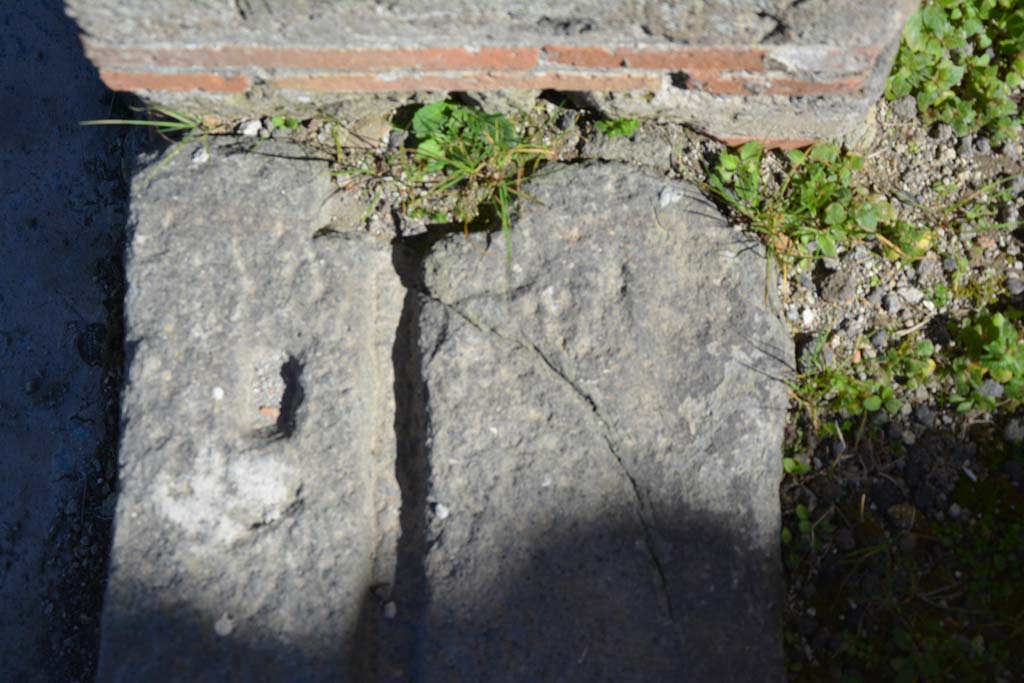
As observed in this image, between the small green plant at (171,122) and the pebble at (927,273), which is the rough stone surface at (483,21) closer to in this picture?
the small green plant at (171,122)

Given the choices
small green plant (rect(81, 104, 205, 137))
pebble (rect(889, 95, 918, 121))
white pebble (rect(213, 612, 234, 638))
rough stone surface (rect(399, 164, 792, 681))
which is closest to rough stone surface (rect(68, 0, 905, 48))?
small green plant (rect(81, 104, 205, 137))

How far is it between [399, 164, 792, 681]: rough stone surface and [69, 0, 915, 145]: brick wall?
0.82 ft

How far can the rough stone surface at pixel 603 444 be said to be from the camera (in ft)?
6.00

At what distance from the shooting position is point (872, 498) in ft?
6.62

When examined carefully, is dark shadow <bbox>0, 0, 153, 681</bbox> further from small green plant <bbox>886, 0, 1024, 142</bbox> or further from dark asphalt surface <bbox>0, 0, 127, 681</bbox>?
small green plant <bbox>886, 0, 1024, 142</bbox>

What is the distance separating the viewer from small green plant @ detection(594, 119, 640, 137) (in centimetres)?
207

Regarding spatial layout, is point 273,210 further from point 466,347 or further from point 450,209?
point 466,347

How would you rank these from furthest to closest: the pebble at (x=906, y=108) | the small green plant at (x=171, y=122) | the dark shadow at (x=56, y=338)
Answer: the pebble at (x=906, y=108) < the dark shadow at (x=56, y=338) < the small green plant at (x=171, y=122)

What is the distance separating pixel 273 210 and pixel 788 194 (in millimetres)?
1195

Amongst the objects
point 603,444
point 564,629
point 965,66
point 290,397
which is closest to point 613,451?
point 603,444

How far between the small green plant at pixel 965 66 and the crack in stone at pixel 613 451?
43.5 inches

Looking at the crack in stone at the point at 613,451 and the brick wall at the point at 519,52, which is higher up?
the brick wall at the point at 519,52

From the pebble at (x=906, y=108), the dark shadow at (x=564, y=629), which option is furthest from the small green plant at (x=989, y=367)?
the dark shadow at (x=564, y=629)

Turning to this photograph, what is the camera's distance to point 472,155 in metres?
2.08
